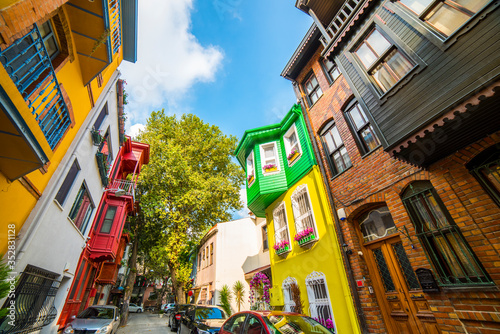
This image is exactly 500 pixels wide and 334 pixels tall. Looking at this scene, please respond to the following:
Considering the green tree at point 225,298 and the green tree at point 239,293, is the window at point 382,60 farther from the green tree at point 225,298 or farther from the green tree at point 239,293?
the green tree at point 225,298

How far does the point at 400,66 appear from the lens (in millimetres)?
5223

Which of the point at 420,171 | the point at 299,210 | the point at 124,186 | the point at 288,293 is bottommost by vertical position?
the point at 288,293

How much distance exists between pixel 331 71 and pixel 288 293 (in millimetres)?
9373

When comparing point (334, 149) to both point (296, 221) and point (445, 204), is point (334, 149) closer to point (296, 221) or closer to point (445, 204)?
point (296, 221)

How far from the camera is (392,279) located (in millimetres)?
5605

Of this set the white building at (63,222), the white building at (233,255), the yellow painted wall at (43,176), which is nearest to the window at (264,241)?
the white building at (233,255)

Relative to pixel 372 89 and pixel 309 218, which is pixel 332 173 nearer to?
pixel 309 218

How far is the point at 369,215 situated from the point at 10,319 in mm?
9428

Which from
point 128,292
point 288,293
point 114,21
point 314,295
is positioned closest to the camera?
point 114,21

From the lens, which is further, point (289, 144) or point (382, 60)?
point (289, 144)

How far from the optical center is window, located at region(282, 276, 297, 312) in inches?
319

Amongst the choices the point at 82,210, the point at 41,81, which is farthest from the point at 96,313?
the point at 41,81

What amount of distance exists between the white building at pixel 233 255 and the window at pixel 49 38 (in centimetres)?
1363

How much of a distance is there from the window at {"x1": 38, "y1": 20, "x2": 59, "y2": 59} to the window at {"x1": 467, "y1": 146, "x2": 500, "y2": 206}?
9.50m
